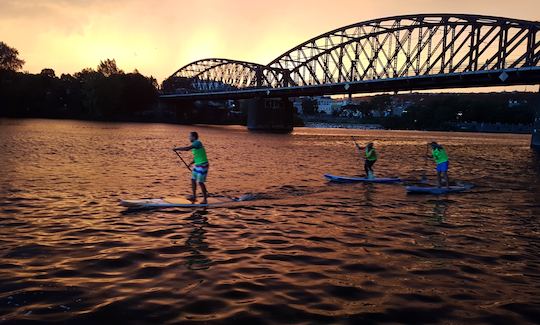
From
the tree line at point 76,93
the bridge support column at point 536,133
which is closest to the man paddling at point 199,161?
the bridge support column at point 536,133

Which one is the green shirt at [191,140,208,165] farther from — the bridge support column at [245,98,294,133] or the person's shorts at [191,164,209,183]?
the bridge support column at [245,98,294,133]

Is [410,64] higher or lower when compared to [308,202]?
higher

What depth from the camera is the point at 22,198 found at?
15.7 meters

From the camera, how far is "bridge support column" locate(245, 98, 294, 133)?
128250 mm

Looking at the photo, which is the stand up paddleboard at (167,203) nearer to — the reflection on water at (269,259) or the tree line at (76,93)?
the reflection on water at (269,259)

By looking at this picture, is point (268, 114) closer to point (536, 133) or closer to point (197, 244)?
point (536, 133)

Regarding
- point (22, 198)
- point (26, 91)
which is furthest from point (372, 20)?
point (26, 91)

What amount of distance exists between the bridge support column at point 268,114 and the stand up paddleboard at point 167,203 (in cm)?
11271

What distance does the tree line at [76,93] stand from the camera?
5344 inches

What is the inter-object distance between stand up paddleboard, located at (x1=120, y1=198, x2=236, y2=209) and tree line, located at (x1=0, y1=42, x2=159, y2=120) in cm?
13412

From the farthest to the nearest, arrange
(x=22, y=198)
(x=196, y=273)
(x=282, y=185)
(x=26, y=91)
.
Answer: (x=26, y=91)
(x=282, y=185)
(x=22, y=198)
(x=196, y=273)

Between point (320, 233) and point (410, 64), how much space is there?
280ft

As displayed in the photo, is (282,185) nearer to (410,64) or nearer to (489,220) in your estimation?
(489,220)

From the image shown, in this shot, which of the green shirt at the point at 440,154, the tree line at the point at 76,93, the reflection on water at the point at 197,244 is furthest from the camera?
the tree line at the point at 76,93
